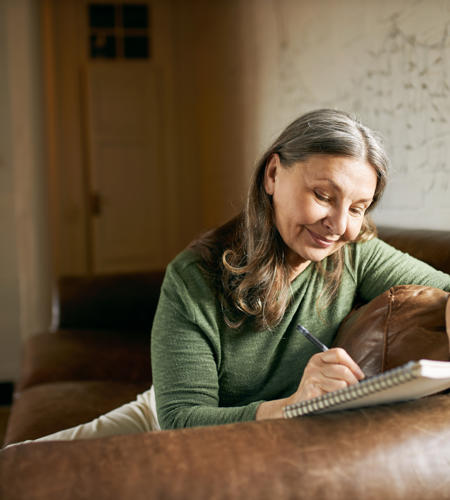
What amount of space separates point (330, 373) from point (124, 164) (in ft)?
11.9

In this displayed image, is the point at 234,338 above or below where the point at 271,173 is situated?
below

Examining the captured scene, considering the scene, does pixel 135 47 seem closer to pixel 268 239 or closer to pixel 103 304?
pixel 103 304

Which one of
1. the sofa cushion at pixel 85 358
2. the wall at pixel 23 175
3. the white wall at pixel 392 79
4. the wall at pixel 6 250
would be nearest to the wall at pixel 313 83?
the white wall at pixel 392 79

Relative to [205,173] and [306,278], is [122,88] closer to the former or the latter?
[205,173]

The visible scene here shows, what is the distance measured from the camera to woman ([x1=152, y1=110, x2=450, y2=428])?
1124mm

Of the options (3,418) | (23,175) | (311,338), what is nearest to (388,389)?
(311,338)

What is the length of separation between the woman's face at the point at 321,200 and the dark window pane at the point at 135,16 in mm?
3495

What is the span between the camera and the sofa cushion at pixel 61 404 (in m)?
1.60

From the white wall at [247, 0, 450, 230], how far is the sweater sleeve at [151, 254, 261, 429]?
0.78 m

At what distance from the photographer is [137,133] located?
14.2 ft

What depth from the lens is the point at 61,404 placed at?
1746mm

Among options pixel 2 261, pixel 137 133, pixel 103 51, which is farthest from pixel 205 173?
pixel 2 261

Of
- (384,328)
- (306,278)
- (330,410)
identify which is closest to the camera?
(330,410)

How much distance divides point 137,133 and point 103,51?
2.02 ft
